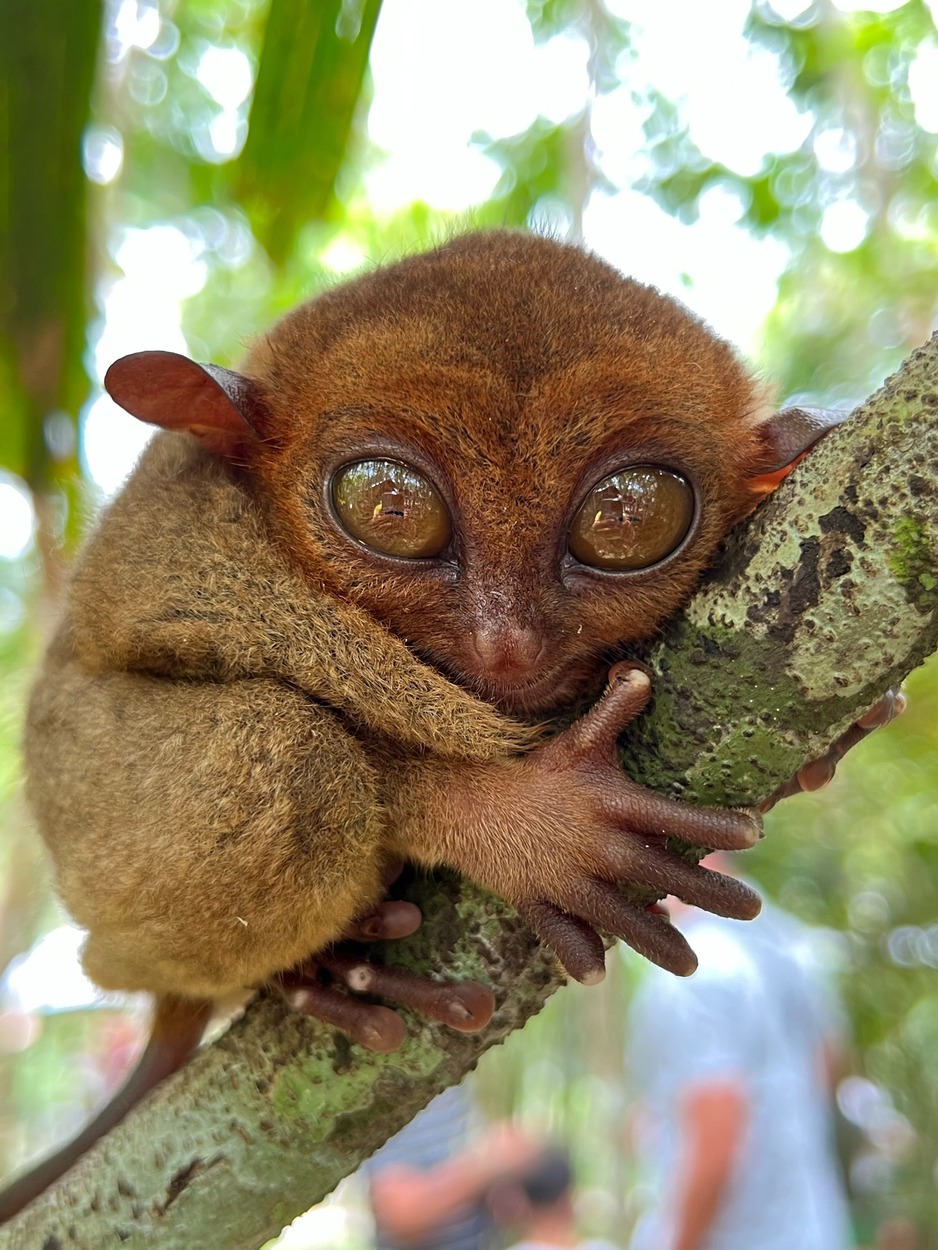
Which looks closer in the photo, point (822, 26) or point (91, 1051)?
point (822, 26)

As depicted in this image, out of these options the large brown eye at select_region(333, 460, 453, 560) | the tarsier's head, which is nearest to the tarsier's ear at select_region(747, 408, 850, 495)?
the tarsier's head

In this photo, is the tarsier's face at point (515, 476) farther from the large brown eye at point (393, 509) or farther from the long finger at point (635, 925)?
the long finger at point (635, 925)

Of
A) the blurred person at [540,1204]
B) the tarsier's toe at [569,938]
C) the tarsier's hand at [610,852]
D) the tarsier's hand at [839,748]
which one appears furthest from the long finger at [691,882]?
the blurred person at [540,1204]

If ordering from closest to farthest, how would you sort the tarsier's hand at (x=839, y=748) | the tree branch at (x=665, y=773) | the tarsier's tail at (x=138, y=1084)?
the tree branch at (x=665, y=773), the tarsier's hand at (x=839, y=748), the tarsier's tail at (x=138, y=1084)

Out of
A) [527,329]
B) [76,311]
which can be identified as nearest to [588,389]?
[527,329]

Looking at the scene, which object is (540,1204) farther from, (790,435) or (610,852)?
(790,435)

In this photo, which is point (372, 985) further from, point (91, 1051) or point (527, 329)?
point (91, 1051)
